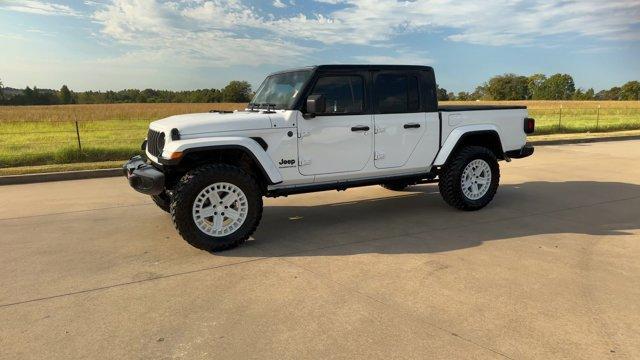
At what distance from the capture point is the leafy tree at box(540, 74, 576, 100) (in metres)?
121

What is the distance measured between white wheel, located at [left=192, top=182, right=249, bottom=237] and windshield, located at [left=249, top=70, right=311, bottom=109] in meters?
1.19

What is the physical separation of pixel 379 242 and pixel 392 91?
1956mm

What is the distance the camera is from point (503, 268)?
14.1 feet

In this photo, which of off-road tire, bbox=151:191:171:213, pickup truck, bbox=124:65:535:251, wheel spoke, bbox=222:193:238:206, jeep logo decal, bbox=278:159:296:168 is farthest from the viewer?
off-road tire, bbox=151:191:171:213

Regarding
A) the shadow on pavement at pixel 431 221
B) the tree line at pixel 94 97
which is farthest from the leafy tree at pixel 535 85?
the shadow on pavement at pixel 431 221

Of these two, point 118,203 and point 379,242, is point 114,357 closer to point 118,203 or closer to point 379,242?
point 379,242

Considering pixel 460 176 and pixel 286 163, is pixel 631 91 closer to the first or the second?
pixel 460 176

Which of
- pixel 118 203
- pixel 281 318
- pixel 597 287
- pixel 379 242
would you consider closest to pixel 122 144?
pixel 118 203

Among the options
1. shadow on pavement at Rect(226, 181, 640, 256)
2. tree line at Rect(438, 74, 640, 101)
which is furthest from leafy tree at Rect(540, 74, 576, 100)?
shadow on pavement at Rect(226, 181, 640, 256)

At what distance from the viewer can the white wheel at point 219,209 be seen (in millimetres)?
4840

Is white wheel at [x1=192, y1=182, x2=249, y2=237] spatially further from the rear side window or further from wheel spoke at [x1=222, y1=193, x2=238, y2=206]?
the rear side window

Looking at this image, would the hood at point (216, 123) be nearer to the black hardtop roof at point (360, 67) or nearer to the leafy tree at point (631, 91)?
the black hardtop roof at point (360, 67)

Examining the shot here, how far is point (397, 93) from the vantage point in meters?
5.94

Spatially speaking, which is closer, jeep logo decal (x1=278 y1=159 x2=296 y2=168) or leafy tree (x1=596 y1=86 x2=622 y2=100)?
jeep logo decal (x1=278 y1=159 x2=296 y2=168)
